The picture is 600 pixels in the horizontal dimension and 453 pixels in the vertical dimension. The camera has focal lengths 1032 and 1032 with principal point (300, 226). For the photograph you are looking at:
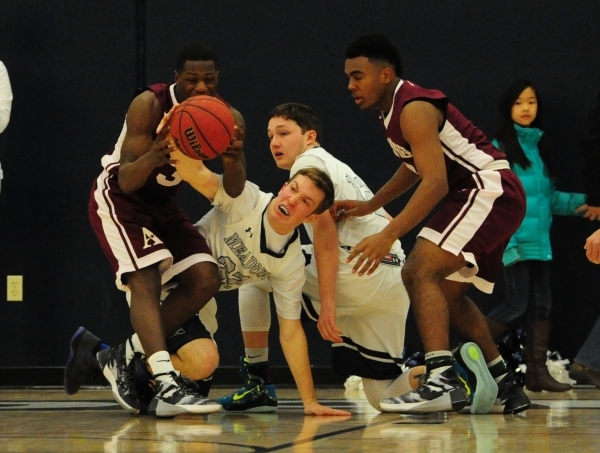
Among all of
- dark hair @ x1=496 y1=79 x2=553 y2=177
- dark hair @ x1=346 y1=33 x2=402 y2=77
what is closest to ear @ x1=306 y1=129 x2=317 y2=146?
dark hair @ x1=346 y1=33 x2=402 y2=77

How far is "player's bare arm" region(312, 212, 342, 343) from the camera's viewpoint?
4.34 metres

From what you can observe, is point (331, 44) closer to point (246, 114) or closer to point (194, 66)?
point (246, 114)

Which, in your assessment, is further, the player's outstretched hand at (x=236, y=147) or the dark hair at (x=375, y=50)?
the dark hair at (x=375, y=50)

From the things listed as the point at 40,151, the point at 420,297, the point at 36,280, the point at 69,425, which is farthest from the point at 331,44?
the point at 69,425

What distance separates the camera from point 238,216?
448 cm

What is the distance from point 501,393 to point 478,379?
311mm

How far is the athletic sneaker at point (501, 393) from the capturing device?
4172 mm

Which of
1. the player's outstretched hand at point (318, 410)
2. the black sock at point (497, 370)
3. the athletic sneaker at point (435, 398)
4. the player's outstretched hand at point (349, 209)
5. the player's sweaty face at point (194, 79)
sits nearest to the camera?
the athletic sneaker at point (435, 398)

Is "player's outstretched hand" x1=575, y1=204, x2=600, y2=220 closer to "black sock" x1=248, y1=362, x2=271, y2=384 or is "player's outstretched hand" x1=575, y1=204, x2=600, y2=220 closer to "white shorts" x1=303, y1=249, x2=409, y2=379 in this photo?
"white shorts" x1=303, y1=249, x2=409, y2=379

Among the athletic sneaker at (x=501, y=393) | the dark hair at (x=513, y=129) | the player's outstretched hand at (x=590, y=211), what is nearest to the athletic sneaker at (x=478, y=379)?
the athletic sneaker at (x=501, y=393)

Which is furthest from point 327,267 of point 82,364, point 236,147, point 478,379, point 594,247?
point 82,364

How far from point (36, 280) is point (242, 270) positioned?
2820mm

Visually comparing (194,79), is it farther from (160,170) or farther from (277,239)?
(277,239)

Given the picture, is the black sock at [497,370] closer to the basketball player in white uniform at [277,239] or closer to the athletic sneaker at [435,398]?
the athletic sneaker at [435,398]
